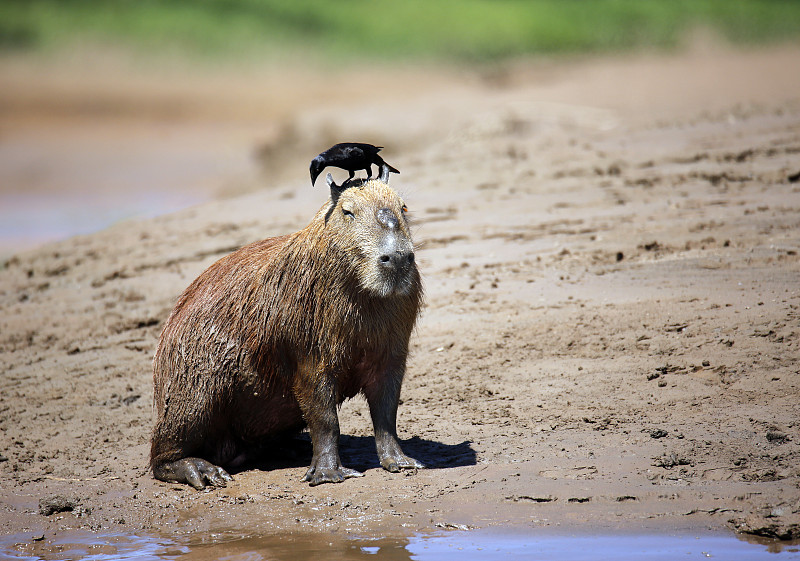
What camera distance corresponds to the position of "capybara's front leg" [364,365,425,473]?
5.81 meters

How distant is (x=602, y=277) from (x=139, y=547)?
4469 millimetres

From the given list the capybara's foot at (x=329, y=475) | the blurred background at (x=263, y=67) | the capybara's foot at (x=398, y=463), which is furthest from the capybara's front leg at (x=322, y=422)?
the blurred background at (x=263, y=67)

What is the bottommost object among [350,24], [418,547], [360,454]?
[418,547]

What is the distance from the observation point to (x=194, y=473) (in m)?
6.04

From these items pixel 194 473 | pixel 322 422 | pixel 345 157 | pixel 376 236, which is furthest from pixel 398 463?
pixel 345 157

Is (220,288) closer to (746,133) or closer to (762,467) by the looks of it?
(762,467)

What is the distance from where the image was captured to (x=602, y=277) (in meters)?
8.39

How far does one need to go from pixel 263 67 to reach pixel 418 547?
24.6 meters

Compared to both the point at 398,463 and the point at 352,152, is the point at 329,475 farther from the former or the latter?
the point at 352,152

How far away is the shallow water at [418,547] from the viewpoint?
4.89 metres

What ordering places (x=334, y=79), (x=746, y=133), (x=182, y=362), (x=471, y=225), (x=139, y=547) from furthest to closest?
(x=334, y=79)
(x=746, y=133)
(x=471, y=225)
(x=182, y=362)
(x=139, y=547)

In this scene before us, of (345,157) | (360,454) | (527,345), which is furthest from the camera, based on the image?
(527,345)

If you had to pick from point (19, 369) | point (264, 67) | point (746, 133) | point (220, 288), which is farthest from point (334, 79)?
point (220, 288)

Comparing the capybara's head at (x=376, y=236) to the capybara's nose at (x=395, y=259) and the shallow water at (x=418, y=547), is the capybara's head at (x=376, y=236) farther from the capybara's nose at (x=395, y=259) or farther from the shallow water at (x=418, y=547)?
the shallow water at (x=418, y=547)
